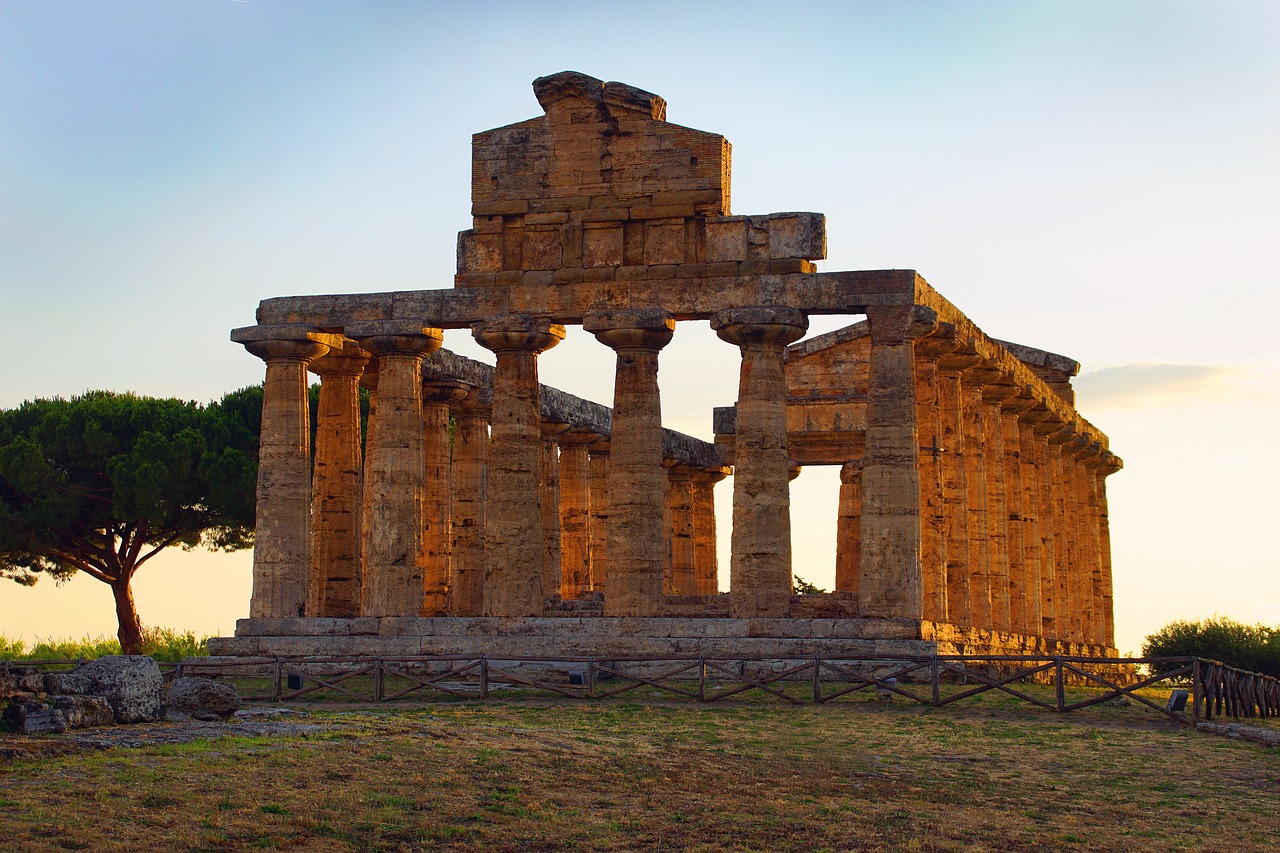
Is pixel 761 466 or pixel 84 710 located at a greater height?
pixel 761 466

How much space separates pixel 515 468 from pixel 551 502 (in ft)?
36.7

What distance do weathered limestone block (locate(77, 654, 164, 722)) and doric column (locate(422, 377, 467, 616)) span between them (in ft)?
70.9

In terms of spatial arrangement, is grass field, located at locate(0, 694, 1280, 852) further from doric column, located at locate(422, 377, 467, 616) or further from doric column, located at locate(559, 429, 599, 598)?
doric column, located at locate(559, 429, 599, 598)


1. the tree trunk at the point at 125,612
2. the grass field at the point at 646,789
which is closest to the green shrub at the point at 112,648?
the tree trunk at the point at 125,612

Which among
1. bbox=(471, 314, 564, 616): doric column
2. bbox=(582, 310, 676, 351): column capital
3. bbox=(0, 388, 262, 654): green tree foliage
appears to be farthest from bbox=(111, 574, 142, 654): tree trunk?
bbox=(582, 310, 676, 351): column capital

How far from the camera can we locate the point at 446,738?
69.8 ft

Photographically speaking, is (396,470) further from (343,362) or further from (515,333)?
(343,362)

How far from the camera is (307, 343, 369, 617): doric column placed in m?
39.6

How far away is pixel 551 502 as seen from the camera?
46.6 m

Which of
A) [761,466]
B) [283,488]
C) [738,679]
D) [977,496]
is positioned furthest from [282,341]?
[977,496]

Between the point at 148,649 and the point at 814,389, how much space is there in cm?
2145

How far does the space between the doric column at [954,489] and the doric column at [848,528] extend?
11.2 metres

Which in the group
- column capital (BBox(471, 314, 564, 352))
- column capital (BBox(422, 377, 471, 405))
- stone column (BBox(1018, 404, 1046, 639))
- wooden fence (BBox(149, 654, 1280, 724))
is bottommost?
wooden fence (BBox(149, 654, 1280, 724))

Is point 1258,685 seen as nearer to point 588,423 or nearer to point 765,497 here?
point 765,497
